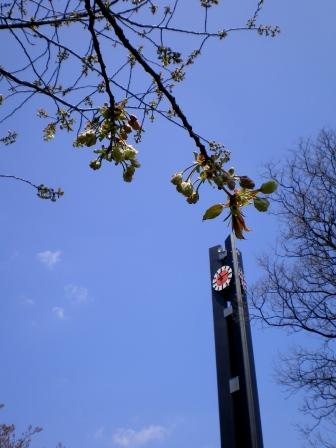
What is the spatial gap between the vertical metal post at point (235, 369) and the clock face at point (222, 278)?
102 millimetres

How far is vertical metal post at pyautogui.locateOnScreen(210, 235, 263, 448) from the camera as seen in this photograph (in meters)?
9.33

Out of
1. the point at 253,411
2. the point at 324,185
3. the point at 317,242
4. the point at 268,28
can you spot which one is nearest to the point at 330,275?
the point at 317,242

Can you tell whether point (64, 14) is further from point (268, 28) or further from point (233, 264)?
point (233, 264)

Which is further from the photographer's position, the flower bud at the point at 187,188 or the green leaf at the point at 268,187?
the flower bud at the point at 187,188

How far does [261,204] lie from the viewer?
0.97 metres

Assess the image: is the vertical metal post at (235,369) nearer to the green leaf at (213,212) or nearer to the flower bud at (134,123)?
the flower bud at (134,123)

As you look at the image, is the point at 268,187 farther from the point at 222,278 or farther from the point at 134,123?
the point at 222,278

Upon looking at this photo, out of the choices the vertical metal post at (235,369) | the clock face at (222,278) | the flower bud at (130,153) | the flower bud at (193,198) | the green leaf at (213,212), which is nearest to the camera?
the green leaf at (213,212)

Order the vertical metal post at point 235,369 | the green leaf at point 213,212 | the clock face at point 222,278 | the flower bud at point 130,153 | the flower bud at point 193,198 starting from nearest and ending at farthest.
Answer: the green leaf at point 213,212
the flower bud at point 193,198
the flower bud at point 130,153
the vertical metal post at point 235,369
the clock face at point 222,278

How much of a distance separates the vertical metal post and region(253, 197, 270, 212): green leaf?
9171 millimetres

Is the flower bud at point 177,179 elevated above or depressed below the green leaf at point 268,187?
above

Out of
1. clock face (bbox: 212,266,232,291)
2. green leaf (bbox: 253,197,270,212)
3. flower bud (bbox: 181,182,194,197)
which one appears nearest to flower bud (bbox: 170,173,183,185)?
flower bud (bbox: 181,182,194,197)

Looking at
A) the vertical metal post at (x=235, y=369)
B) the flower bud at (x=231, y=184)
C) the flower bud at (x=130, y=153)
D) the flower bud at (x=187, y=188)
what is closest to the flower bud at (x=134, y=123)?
the flower bud at (x=130, y=153)

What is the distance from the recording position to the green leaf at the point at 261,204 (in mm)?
972
